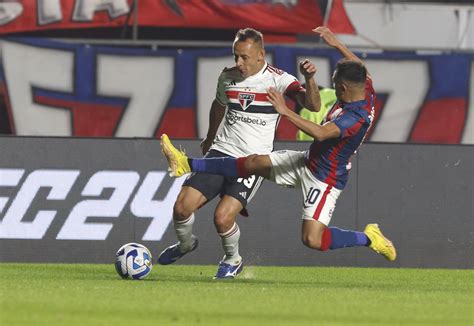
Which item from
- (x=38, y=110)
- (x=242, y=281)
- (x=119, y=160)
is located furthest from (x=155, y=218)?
(x=38, y=110)

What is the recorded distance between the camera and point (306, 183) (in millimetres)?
11742

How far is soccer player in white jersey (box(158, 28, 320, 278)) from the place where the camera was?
11.9m

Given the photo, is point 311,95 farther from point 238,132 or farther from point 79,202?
point 79,202

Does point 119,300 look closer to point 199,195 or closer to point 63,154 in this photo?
point 199,195

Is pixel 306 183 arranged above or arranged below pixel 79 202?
above

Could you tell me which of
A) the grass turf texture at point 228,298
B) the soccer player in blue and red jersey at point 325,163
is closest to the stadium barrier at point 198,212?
the grass turf texture at point 228,298

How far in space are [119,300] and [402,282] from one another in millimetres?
3998

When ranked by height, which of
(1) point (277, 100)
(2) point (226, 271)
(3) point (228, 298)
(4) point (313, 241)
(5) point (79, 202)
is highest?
(1) point (277, 100)

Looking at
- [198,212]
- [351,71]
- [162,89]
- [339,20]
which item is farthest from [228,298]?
[339,20]

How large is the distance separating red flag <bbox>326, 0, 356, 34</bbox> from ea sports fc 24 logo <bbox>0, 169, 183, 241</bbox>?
5.09 m

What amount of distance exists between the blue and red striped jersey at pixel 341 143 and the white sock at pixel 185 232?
1.14m

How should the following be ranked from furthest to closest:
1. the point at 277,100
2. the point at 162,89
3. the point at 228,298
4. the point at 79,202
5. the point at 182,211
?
the point at 162,89 → the point at 79,202 → the point at 182,211 → the point at 277,100 → the point at 228,298

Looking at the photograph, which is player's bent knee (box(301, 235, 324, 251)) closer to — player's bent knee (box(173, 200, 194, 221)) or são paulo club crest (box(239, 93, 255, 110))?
player's bent knee (box(173, 200, 194, 221))

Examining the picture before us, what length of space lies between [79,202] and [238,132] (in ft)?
11.2
